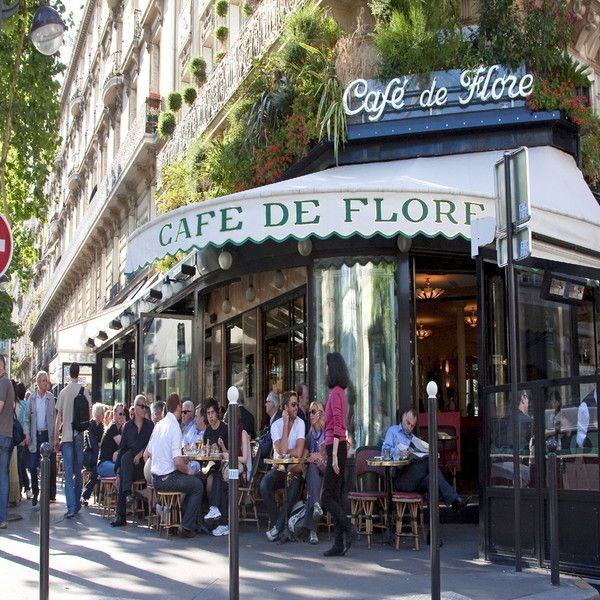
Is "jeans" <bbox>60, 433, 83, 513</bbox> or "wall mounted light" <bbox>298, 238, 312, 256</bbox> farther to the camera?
"jeans" <bbox>60, 433, 83, 513</bbox>

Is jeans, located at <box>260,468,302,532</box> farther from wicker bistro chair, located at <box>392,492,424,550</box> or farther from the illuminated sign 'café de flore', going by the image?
the illuminated sign 'café de flore'

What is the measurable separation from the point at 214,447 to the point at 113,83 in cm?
2599

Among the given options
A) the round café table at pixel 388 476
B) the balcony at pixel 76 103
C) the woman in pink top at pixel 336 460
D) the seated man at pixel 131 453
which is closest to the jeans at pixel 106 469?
the seated man at pixel 131 453

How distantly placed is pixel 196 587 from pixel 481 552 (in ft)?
8.94

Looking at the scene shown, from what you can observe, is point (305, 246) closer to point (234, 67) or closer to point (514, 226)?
point (514, 226)

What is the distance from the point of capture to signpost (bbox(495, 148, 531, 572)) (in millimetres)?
7312

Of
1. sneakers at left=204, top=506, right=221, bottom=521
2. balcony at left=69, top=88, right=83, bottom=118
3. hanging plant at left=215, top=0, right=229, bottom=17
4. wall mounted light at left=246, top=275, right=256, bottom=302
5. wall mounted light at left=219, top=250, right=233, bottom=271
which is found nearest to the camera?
sneakers at left=204, top=506, right=221, bottom=521

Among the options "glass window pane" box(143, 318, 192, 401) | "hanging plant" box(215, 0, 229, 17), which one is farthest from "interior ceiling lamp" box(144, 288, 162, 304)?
"hanging plant" box(215, 0, 229, 17)

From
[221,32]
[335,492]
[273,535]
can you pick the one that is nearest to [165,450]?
[273,535]

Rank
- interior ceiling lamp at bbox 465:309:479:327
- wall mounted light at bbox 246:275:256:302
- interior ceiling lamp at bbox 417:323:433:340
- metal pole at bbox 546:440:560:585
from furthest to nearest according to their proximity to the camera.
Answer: interior ceiling lamp at bbox 417:323:433:340, wall mounted light at bbox 246:275:256:302, interior ceiling lamp at bbox 465:309:479:327, metal pole at bbox 546:440:560:585

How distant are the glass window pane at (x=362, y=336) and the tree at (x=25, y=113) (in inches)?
335

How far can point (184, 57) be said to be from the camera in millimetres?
25781

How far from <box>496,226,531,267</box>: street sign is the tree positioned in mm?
11714

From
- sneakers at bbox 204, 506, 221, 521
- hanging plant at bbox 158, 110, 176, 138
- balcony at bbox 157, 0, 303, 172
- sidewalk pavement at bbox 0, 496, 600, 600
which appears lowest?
sidewalk pavement at bbox 0, 496, 600, 600
